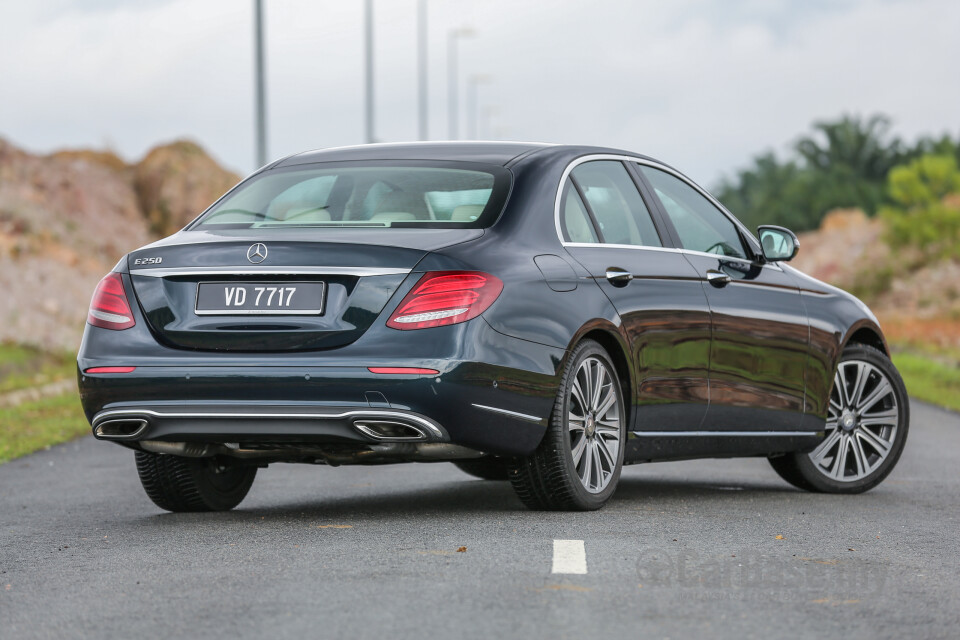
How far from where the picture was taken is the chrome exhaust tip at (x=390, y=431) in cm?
650

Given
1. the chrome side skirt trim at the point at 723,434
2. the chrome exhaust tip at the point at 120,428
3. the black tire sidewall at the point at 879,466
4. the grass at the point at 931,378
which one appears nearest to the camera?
the chrome exhaust tip at the point at 120,428

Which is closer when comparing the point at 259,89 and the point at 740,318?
the point at 740,318

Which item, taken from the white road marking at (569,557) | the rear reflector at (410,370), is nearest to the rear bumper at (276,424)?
the rear reflector at (410,370)

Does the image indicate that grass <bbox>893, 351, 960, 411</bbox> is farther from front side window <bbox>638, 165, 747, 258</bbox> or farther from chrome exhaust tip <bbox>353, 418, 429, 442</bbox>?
chrome exhaust tip <bbox>353, 418, 429, 442</bbox>

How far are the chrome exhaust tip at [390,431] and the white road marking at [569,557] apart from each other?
2.30 feet

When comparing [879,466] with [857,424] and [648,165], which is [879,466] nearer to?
[857,424]

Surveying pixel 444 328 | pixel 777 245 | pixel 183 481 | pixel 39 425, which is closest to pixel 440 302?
pixel 444 328

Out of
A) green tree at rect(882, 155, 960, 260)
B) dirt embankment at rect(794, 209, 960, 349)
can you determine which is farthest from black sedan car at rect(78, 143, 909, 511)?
green tree at rect(882, 155, 960, 260)

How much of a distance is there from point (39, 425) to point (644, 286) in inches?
304

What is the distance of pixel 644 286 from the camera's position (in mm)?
7598

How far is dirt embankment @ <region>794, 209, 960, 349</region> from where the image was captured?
38438 mm

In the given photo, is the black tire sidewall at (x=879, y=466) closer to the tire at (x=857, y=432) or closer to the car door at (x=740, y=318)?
the tire at (x=857, y=432)

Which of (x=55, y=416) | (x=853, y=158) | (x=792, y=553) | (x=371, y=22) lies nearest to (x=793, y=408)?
(x=792, y=553)

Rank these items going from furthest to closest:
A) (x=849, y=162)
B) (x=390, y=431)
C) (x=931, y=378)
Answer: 1. (x=849, y=162)
2. (x=931, y=378)
3. (x=390, y=431)
